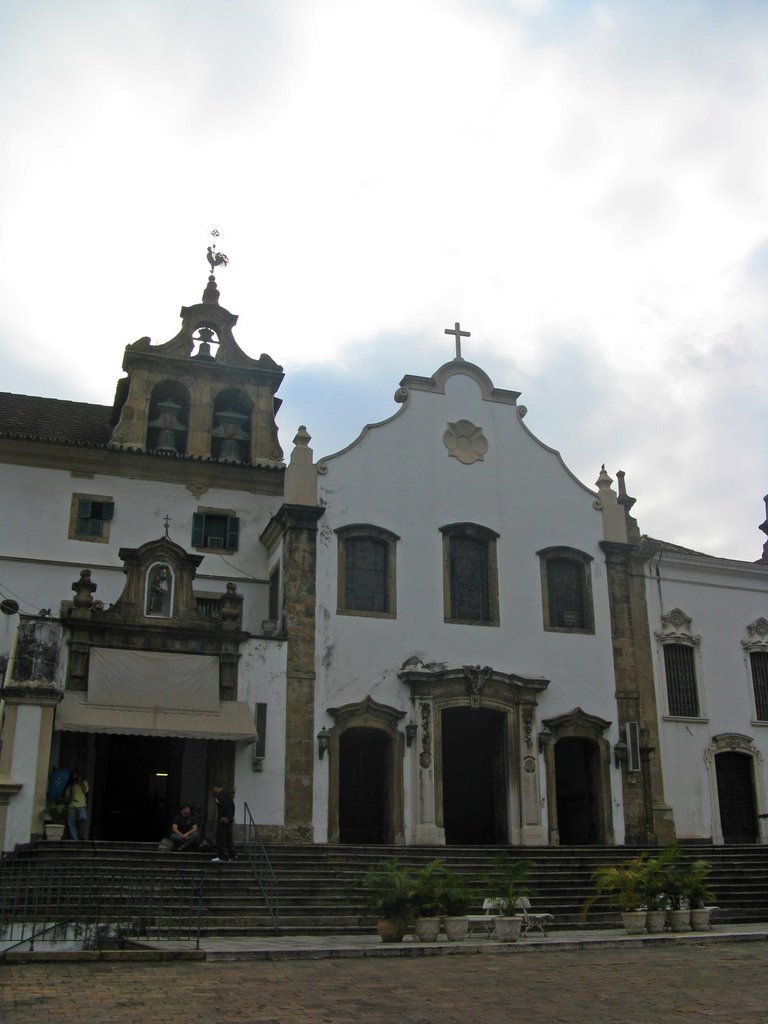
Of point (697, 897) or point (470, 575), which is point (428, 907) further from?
point (470, 575)

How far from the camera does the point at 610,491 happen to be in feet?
98.6

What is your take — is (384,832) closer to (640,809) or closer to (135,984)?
(640,809)

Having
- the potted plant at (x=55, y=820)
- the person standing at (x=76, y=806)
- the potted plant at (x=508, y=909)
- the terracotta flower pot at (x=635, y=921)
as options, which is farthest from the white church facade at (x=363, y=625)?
the terracotta flower pot at (x=635, y=921)

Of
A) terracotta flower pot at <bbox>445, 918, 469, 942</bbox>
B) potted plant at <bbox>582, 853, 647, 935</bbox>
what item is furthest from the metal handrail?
potted plant at <bbox>582, 853, 647, 935</bbox>

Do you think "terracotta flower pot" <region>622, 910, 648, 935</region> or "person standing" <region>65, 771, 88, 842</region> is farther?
"person standing" <region>65, 771, 88, 842</region>

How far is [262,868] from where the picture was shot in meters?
20.1

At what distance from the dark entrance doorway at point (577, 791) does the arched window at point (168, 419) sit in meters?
13.1

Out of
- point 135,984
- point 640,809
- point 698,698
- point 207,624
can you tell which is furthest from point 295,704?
point 135,984

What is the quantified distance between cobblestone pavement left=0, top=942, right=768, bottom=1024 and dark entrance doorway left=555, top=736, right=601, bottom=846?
1296cm

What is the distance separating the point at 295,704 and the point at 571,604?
8.32m

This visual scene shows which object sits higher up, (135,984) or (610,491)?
(610,491)

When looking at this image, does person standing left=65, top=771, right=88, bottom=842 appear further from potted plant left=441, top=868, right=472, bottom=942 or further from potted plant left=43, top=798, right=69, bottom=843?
potted plant left=441, top=868, right=472, bottom=942

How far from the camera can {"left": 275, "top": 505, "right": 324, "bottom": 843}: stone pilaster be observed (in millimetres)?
24203

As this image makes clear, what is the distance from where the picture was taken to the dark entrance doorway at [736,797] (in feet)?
94.9
